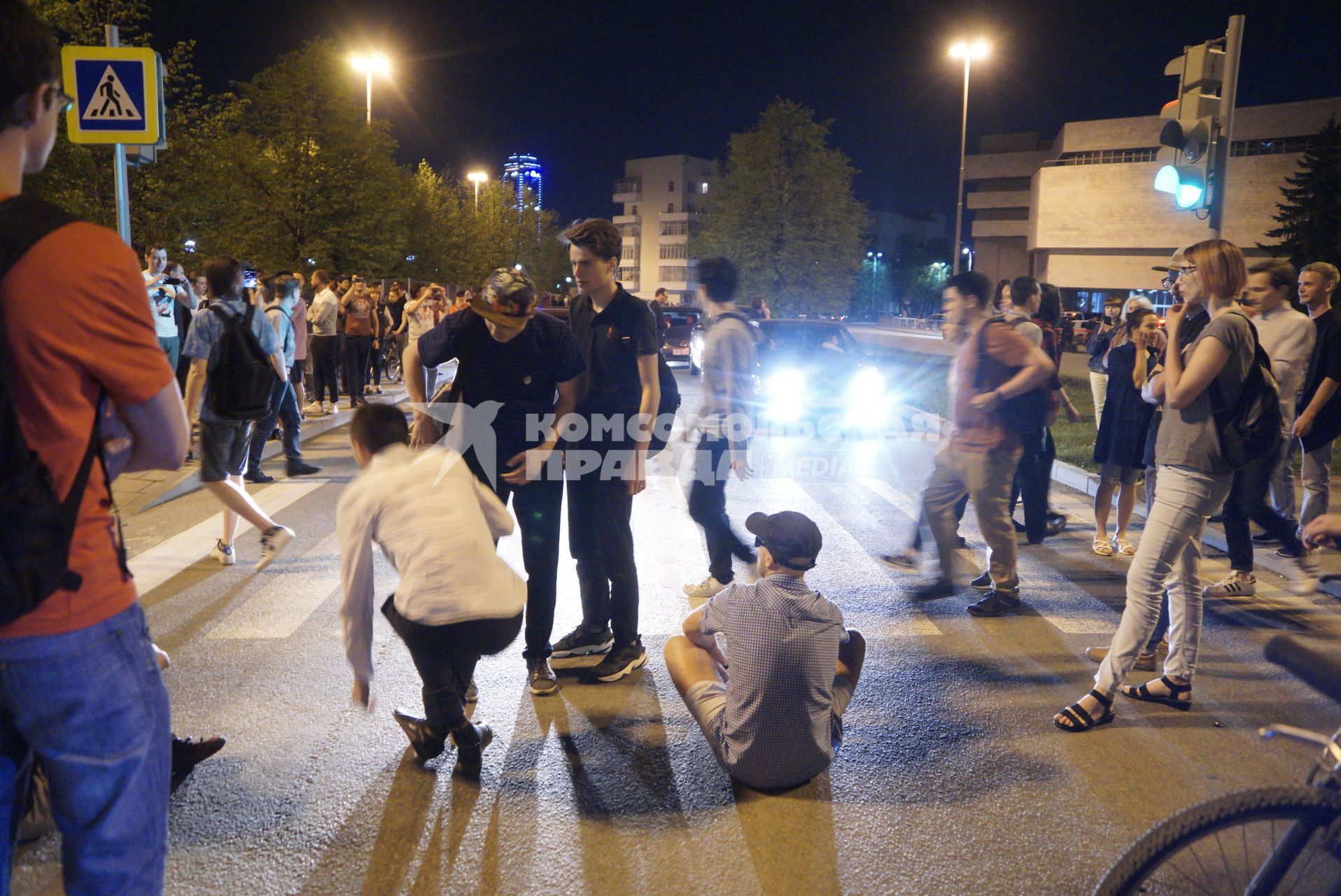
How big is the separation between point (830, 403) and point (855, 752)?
35.7ft

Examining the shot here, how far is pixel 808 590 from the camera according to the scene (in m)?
3.55

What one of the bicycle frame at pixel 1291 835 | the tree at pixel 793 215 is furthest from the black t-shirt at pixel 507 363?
the tree at pixel 793 215

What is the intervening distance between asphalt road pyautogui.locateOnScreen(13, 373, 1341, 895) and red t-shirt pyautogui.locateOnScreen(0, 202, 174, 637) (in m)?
Answer: 1.63

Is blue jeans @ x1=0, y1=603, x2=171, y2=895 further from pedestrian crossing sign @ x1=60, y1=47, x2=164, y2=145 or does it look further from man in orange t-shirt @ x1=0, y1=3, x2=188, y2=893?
pedestrian crossing sign @ x1=60, y1=47, x2=164, y2=145

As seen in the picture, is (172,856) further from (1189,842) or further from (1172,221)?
(1172,221)

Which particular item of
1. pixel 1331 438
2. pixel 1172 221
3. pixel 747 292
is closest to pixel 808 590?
pixel 1331 438

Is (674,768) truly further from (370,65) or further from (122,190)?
(370,65)

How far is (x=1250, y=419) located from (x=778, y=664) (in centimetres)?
233

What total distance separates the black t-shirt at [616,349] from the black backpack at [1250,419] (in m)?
2.46

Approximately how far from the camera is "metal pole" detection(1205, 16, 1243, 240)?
8.04 meters

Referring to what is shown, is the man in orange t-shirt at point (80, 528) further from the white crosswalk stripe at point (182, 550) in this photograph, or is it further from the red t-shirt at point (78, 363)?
the white crosswalk stripe at point (182, 550)

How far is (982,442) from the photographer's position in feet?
18.5

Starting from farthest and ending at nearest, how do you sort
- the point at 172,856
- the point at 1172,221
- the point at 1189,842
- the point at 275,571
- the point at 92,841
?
the point at 1172,221
the point at 275,571
the point at 172,856
the point at 1189,842
the point at 92,841

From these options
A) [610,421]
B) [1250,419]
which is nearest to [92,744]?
[610,421]
